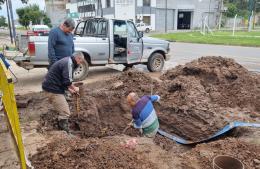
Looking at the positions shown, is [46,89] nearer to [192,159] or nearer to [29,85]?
[192,159]

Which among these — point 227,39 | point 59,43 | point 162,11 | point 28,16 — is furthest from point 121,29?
point 28,16

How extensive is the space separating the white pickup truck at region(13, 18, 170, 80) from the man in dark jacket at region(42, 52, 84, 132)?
3.94m

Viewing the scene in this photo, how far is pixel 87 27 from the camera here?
10.9 m

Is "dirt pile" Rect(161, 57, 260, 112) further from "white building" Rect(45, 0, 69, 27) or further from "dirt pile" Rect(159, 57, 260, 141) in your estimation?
"white building" Rect(45, 0, 69, 27)

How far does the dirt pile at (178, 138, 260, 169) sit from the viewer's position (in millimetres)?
3928

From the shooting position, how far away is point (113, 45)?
1031 centimetres

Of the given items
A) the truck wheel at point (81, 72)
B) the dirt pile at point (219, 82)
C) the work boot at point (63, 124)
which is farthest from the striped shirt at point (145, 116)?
the truck wheel at point (81, 72)

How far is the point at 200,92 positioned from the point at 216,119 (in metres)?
1.35

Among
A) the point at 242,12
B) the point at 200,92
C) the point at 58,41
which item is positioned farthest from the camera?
the point at 242,12

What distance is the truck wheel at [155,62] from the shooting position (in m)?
11.4

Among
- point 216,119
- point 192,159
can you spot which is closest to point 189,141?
point 216,119

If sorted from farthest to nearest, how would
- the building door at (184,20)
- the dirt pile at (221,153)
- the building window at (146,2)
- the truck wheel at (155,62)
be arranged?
the building door at (184,20) → the building window at (146,2) → the truck wheel at (155,62) → the dirt pile at (221,153)

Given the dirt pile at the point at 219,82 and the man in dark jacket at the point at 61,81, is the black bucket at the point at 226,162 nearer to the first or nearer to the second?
the man in dark jacket at the point at 61,81

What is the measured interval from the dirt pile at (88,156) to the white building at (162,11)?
42719 millimetres
